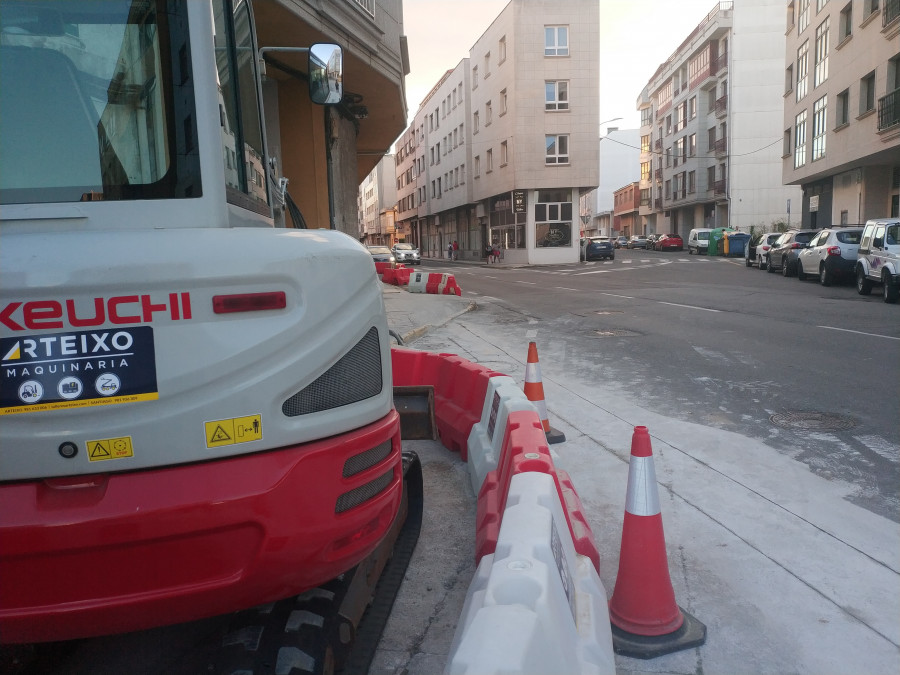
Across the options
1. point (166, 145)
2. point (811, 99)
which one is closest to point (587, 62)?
point (811, 99)

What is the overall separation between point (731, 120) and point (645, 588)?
5383cm

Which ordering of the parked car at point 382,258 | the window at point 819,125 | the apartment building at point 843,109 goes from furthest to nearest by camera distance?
1. the window at point 819,125
2. the parked car at point 382,258
3. the apartment building at point 843,109

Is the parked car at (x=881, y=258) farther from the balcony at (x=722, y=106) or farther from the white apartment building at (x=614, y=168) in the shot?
the white apartment building at (x=614, y=168)

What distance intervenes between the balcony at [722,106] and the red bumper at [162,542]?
185ft

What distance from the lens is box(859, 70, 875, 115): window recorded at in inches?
1031

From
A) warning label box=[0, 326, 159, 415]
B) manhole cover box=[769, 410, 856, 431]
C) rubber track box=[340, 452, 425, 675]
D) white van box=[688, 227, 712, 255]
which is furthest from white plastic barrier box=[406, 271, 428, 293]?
white van box=[688, 227, 712, 255]

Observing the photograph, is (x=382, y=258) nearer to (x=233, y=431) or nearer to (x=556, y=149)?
(x=556, y=149)

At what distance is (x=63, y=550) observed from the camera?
72.4 inches

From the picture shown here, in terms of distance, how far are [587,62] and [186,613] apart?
42305 mm

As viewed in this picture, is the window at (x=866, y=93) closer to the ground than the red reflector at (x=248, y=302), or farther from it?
farther from it

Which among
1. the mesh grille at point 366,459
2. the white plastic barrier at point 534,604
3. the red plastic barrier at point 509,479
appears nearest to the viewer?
the white plastic barrier at point 534,604

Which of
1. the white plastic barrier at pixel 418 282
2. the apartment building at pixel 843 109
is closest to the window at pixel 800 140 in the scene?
the apartment building at pixel 843 109

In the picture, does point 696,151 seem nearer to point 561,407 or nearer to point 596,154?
point 596,154

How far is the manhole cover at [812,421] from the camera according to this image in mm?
5542
